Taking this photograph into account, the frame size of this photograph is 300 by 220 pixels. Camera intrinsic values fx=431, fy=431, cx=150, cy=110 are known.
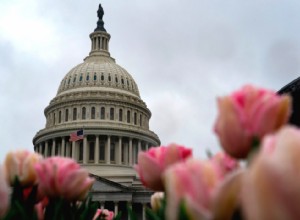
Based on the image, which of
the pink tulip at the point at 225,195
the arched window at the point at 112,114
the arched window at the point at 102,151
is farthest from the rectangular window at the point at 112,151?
the pink tulip at the point at 225,195

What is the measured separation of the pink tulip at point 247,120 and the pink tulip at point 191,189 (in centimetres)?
28

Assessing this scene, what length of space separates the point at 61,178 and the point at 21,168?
368mm

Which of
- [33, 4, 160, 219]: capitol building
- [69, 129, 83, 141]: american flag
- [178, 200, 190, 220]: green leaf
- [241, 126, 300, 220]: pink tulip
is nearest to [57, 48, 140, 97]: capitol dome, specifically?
[33, 4, 160, 219]: capitol building

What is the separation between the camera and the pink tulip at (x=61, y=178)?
100.0 inches

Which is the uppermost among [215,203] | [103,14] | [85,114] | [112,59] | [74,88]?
[103,14]

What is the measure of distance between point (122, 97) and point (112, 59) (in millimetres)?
12765

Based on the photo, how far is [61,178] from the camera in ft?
8.38

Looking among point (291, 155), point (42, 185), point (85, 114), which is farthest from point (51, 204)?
point (85, 114)

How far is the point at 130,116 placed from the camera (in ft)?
236

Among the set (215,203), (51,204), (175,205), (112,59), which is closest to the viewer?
(215,203)

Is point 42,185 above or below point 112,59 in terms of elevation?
below

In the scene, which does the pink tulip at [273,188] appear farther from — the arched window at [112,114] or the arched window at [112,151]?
the arched window at [112,114]

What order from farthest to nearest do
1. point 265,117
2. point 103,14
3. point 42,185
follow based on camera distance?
point 103,14 → point 42,185 → point 265,117

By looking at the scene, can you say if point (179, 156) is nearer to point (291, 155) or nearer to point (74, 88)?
point (291, 155)
